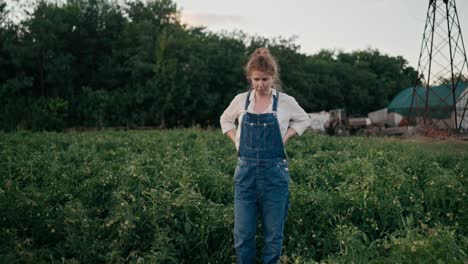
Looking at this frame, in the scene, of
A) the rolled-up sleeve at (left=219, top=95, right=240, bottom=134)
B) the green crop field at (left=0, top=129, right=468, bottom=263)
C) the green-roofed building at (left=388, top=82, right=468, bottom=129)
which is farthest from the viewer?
the green-roofed building at (left=388, top=82, right=468, bottom=129)

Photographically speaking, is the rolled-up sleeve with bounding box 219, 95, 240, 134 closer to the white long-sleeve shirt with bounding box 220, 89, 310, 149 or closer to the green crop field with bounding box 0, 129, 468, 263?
the white long-sleeve shirt with bounding box 220, 89, 310, 149

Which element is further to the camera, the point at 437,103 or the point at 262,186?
the point at 437,103

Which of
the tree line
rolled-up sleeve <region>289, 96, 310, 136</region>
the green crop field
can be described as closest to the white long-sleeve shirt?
rolled-up sleeve <region>289, 96, 310, 136</region>

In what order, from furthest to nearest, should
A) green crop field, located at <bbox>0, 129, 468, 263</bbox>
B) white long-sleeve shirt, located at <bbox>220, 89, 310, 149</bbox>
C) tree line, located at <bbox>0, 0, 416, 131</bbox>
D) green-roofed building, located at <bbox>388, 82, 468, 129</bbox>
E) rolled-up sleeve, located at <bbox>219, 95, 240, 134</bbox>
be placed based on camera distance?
tree line, located at <bbox>0, 0, 416, 131</bbox> → green-roofed building, located at <bbox>388, 82, 468, 129</bbox> → rolled-up sleeve, located at <bbox>219, 95, 240, 134</bbox> → white long-sleeve shirt, located at <bbox>220, 89, 310, 149</bbox> → green crop field, located at <bbox>0, 129, 468, 263</bbox>

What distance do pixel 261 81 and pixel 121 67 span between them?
31.9 m

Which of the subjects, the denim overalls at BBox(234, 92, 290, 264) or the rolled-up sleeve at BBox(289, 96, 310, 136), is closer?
the denim overalls at BBox(234, 92, 290, 264)

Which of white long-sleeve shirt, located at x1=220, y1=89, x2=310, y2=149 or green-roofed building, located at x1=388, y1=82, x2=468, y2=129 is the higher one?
green-roofed building, located at x1=388, y1=82, x2=468, y2=129

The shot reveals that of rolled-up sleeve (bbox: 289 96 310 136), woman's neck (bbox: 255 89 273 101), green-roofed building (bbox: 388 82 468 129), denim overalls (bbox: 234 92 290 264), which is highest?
green-roofed building (bbox: 388 82 468 129)

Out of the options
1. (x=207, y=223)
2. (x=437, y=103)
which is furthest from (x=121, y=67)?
(x=207, y=223)

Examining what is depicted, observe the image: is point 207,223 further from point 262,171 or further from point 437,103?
point 437,103

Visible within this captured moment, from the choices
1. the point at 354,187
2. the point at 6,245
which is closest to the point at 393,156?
the point at 354,187

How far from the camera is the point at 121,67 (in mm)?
33656

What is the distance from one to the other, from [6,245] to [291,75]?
116 ft

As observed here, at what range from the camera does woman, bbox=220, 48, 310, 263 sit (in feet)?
11.1
